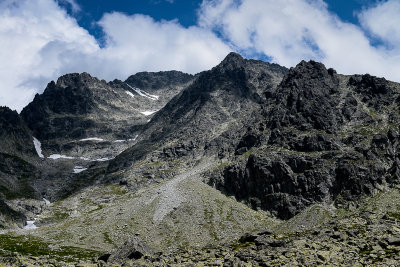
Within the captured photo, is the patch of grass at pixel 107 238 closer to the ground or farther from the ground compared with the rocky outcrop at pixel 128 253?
closer to the ground

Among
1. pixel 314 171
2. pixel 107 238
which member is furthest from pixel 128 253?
pixel 314 171

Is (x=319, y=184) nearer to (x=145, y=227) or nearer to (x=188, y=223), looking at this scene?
(x=188, y=223)

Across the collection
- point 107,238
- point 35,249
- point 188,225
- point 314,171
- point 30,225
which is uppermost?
point 314,171

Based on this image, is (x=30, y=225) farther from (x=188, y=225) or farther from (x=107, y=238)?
(x=188, y=225)

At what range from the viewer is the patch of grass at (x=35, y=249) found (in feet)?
377

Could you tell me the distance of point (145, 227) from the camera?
14750cm

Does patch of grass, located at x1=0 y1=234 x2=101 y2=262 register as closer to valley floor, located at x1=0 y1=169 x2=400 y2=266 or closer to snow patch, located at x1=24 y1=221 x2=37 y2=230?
valley floor, located at x1=0 y1=169 x2=400 y2=266

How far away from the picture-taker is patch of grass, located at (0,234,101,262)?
115 metres

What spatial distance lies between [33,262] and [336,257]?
34.9 metres

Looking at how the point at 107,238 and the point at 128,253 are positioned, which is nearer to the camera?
the point at 128,253

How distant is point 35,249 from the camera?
126750 mm

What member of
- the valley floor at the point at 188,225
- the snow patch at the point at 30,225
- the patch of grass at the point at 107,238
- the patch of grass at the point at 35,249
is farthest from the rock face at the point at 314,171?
the snow patch at the point at 30,225

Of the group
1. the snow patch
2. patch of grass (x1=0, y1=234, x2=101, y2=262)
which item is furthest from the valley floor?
the snow patch

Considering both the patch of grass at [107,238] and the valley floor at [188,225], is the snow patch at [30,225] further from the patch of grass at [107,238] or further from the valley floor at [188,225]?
the patch of grass at [107,238]
